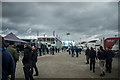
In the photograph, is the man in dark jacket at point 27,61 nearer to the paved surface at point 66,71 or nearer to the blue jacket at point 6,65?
the paved surface at point 66,71

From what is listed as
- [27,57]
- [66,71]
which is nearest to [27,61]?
[27,57]

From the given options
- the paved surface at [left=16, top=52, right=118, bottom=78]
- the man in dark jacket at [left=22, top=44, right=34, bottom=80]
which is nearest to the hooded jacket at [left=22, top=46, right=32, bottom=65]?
the man in dark jacket at [left=22, top=44, right=34, bottom=80]

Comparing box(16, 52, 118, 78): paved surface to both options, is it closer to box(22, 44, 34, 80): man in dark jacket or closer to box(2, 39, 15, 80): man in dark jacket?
box(22, 44, 34, 80): man in dark jacket

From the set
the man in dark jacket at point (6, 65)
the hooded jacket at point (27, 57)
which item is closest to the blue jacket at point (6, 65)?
the man in dark jacket at point (6, 65)

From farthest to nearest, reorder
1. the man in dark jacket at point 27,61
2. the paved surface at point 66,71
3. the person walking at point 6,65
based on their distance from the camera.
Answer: the paved surface at point 66,71 < the man in dark jacket at point 27,61 < the person walking at point 6,65

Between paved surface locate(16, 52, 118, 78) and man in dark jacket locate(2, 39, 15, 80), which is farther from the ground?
man in dark jacket locate(2, 39, 15, 80)

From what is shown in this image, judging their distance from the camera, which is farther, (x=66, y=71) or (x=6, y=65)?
(x=66, y=71)

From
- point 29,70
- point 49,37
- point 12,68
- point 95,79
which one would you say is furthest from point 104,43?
point 49,37

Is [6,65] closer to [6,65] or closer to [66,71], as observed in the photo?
[6,65]

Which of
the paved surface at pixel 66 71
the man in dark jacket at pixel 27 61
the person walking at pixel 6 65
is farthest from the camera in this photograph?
the paved surface at pixel 66 71

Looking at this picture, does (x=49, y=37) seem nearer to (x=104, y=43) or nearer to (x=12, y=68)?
(x=104, y=43)

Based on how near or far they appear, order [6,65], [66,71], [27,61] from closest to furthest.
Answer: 1. [6,65]
2. [27,61]
3. [66,71]

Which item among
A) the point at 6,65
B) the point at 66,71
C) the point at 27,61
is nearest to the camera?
the point at 6,65

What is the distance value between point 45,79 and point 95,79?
9.43 ft
